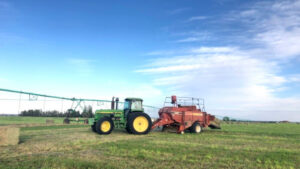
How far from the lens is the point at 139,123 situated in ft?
50.3

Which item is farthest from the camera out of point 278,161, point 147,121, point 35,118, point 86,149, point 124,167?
point 35,118

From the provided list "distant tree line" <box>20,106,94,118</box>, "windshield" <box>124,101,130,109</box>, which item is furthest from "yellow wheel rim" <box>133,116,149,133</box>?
"distant tree line" <box>20,106,94,118</box>

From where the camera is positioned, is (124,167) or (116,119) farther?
(116,119)

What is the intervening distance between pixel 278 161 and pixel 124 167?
451cm

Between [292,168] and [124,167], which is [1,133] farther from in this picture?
[292,168]

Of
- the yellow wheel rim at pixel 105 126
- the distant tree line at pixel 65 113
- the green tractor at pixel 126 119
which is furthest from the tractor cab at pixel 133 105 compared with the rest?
the distant tree line at pixel 65 113

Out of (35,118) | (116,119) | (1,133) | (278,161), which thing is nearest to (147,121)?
(116,119)

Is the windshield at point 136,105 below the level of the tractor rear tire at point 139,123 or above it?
above

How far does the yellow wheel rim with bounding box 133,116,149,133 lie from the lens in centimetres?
1519

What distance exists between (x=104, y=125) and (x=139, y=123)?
83.6 inches

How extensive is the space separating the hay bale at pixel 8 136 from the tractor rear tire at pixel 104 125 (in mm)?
4971

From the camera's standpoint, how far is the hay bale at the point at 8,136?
9.95 m

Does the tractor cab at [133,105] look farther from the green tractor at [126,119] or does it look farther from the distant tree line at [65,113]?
the distant tree line at [65,113]

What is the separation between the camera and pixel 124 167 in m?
6.29
